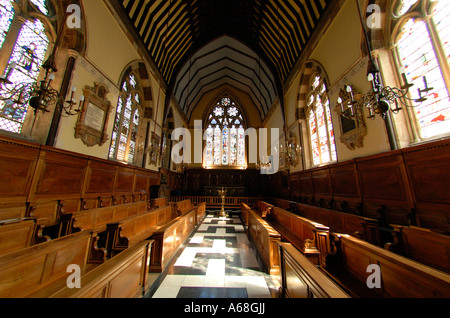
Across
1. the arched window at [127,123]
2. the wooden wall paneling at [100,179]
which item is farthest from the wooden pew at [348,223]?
the arched window at [127,123]

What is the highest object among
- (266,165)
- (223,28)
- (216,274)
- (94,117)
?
(223,28)

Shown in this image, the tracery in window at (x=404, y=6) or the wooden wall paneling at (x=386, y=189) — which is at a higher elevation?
the tracery in window at (x=404, y=6)

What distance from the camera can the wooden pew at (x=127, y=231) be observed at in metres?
2.83

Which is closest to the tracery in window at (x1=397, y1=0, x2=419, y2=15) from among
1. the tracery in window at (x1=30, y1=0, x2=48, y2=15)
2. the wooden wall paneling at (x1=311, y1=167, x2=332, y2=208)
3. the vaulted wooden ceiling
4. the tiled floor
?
the vaulted wooden ceiling

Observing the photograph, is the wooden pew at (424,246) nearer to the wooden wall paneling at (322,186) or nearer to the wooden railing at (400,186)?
the wooden railing at (400,186)

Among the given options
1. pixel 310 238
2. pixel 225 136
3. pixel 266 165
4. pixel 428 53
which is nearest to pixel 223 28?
pixel 225 136

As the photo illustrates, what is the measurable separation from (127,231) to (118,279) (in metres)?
1.79

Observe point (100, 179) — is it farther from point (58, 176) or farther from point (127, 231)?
point (127, 231)

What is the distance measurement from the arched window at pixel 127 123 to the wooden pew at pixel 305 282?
21.2 feet

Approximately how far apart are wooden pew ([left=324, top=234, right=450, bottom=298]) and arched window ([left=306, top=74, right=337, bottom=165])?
402 centimetres

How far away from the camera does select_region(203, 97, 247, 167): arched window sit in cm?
1346

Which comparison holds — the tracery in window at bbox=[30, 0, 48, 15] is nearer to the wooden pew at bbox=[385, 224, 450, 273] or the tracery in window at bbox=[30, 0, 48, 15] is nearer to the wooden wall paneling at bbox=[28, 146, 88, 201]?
the wooden wall paneling at bbox=[28, 146, 88, 201]

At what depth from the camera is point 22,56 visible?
3.30 metres
